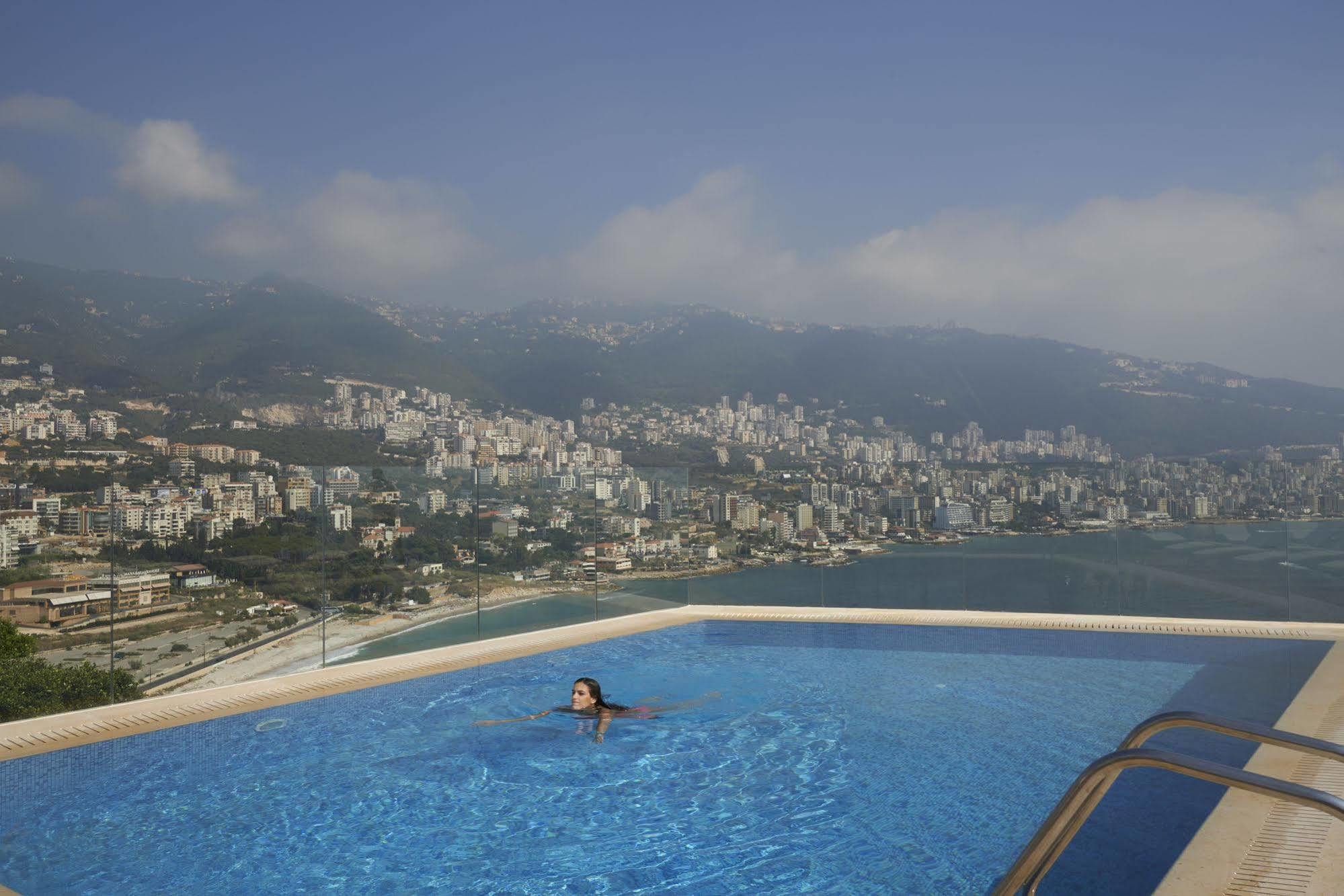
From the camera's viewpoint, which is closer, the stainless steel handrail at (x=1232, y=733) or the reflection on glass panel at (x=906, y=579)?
the stainless steel handrail at (x=1232, y=733)

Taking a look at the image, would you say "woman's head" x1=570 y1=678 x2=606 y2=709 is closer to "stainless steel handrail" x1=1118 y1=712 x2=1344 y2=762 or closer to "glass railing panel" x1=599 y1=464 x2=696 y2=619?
"glass railing panel" x1=599 y1=464 x2=696 y2=619

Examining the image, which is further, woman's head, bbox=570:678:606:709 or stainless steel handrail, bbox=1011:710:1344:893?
woman's head, bbox=570:678:606:709

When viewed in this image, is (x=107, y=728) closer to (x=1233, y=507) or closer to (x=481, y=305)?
(x=1233, y=507)

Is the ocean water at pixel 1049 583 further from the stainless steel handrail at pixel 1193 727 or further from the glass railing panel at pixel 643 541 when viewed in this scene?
the stainless steel handrail at pixel 1193 727

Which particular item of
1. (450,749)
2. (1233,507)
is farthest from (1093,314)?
(450,749)

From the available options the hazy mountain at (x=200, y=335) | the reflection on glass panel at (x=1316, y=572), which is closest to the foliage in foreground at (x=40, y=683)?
the reflection on glass panel at (x=1316, y=572)

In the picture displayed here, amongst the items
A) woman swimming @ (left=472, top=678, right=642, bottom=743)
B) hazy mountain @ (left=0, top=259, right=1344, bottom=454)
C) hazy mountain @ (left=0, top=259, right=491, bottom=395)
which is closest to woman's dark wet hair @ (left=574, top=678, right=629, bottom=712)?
woman swimming @ (left=472, top=678, right=642, bottom=743)
